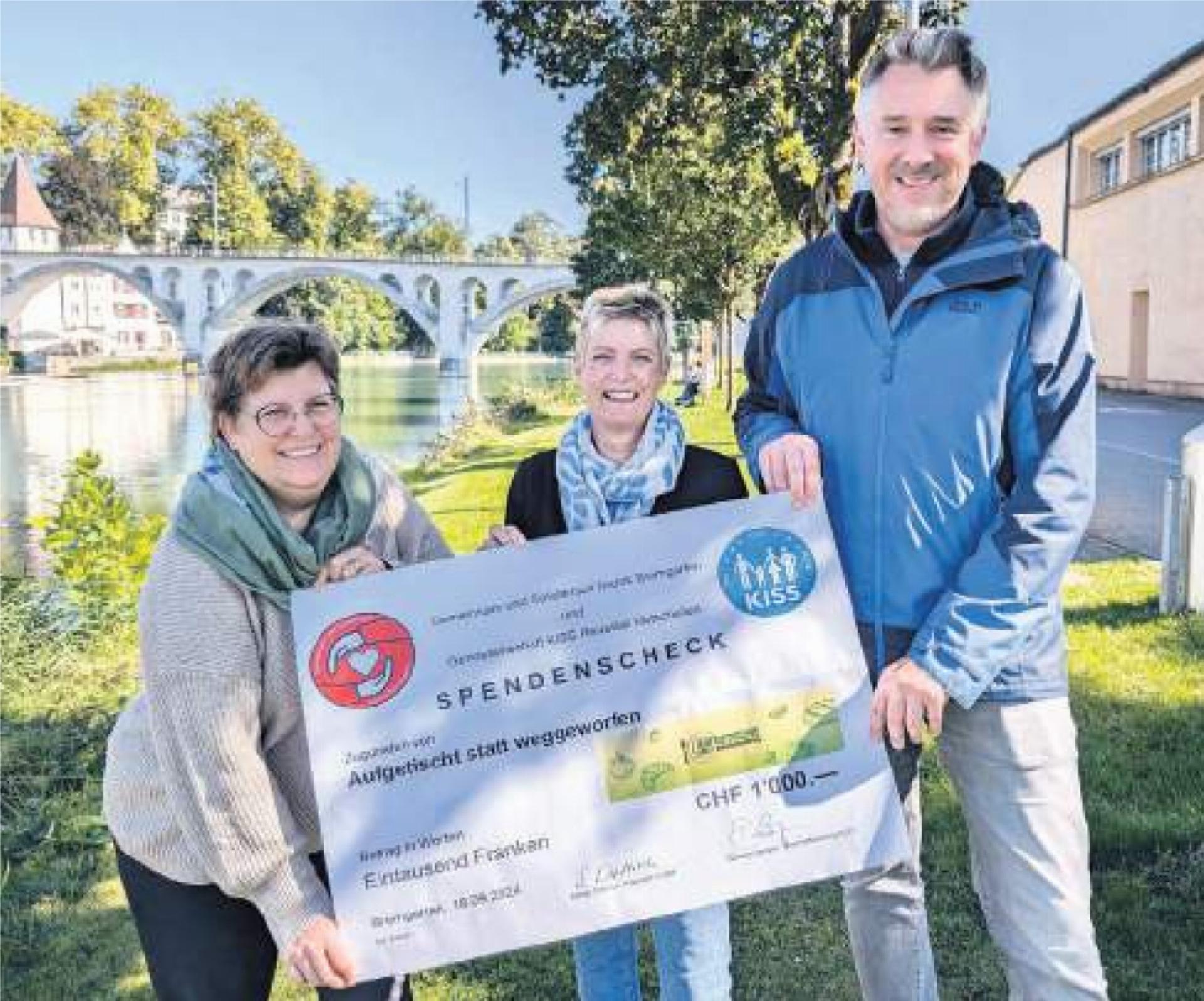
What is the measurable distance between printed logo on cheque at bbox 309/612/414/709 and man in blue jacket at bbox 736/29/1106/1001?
A: 737 millimetres

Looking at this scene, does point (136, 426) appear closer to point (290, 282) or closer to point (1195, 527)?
point (1195, 527)

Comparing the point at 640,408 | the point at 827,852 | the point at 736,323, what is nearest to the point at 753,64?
the point at 640,408

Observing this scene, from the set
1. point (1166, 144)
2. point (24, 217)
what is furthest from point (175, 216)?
point (1166, 144)

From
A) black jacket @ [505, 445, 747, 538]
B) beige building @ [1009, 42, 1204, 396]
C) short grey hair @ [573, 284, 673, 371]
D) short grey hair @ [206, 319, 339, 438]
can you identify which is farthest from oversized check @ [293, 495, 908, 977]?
beige building @ [1009, 42, 1204, 396]

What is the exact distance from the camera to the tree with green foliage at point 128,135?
50438mm

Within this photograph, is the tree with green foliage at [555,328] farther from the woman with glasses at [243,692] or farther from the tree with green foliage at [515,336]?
the woman with glasses at [243,692]

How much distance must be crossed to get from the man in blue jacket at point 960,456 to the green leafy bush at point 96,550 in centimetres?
559

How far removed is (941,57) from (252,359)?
128 cm

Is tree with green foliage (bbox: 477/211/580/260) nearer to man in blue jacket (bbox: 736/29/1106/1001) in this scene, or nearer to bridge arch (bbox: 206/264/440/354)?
bridge arch (bbox: 206/264/440/354)

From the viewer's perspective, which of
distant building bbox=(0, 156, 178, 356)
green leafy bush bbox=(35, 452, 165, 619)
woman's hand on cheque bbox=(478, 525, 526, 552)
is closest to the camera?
woman's hand on cheque bbox=(478, 525, 526, 552)

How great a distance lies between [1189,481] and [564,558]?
510 centimetres

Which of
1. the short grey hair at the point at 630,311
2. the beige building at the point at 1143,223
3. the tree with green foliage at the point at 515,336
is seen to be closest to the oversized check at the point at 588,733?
the short grey hair at the point at 630,311

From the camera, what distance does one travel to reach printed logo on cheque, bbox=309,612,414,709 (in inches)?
75.5

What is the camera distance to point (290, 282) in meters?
64.2
